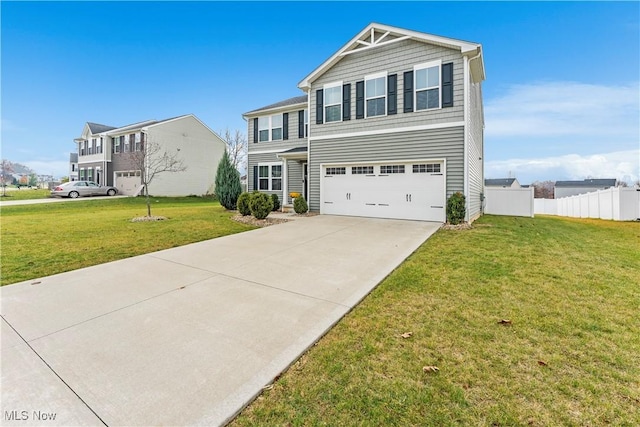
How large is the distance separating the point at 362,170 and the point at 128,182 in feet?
81.7

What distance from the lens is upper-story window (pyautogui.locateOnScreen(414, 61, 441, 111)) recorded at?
10.7 meters

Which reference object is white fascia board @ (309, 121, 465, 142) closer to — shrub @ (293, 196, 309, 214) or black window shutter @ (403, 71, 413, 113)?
black window shutter @ (403, 71, 413, 113)

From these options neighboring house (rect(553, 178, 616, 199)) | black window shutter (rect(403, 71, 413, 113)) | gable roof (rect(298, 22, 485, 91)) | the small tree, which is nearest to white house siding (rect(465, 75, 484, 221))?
gable roof (rect(298, 22, 485, 91))

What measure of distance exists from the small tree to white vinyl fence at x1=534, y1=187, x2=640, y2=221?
66.6 feet

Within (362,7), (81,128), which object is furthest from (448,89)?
(81,128)

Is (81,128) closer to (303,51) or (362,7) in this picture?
(303,51)

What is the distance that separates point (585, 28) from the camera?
13.6 m

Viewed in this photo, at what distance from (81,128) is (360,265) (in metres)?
39.7

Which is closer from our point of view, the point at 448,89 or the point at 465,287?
the point at 465,287

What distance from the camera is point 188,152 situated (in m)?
28.7

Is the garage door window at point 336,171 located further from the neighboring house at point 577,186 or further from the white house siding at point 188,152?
the neighboring house at point 577,186

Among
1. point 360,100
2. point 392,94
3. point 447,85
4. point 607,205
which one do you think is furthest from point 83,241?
point 607,205

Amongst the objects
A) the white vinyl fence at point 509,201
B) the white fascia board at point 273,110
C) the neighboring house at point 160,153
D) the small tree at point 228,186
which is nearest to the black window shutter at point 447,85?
the white fascia board at point 273,110

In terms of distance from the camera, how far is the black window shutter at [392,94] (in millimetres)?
11430
